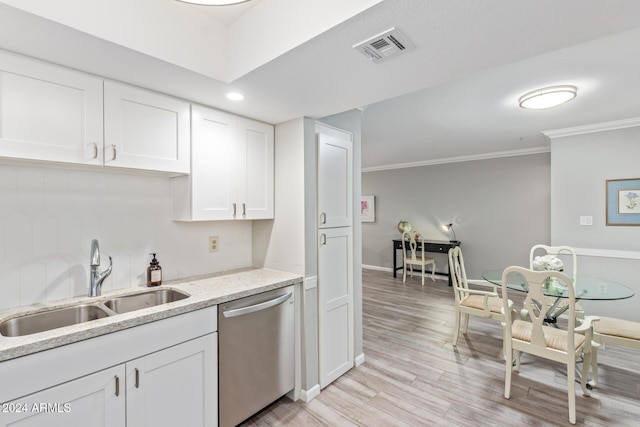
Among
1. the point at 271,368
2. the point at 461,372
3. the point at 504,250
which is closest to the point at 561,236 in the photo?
the point at 504,250

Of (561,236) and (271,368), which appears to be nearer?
(271,368)

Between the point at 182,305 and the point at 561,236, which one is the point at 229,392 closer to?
the point at 182,305

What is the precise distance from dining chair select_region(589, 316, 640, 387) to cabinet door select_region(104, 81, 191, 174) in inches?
133

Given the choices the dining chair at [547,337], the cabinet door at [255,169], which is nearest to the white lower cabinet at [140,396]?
the cabinet door at [255,169]

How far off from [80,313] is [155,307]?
18.2 inches

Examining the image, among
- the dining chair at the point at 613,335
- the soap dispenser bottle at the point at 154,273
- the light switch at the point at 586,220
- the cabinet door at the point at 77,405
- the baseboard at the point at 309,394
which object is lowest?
the baseboard at the point at 309,394

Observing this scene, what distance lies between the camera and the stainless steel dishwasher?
71.2 inches

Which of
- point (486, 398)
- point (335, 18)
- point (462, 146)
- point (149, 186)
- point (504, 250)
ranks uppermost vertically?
point (462, 146)

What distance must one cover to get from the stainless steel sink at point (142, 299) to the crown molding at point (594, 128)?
4.70 meters

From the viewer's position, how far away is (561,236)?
12.6 ft

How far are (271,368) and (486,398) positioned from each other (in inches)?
65.9

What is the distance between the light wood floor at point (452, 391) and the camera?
80.1 inches

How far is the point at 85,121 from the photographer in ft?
5.14

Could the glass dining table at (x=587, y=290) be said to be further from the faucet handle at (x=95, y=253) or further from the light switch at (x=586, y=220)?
the faucet handle at (x=95, y=253)
